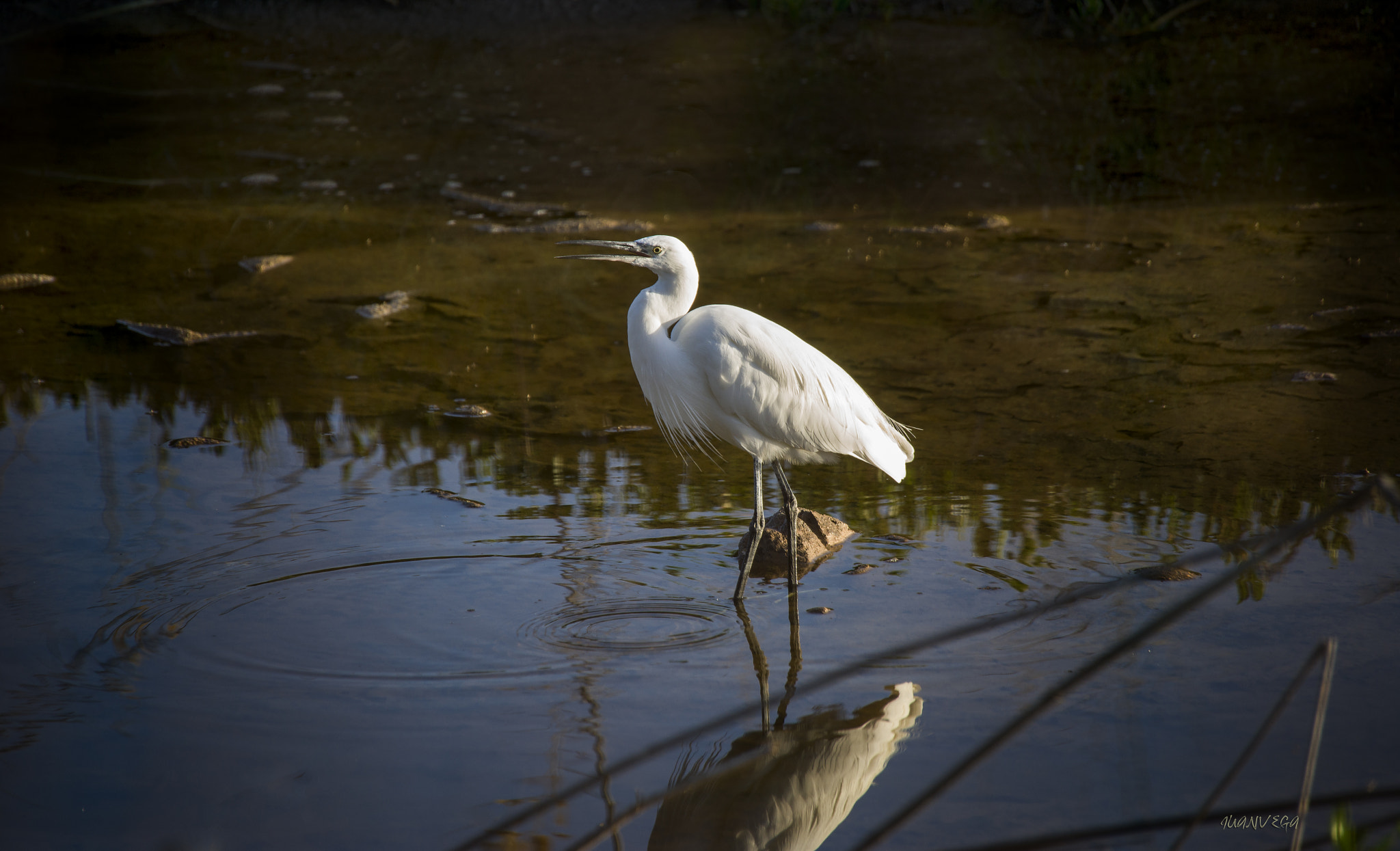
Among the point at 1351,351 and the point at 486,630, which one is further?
the point at 1351,351

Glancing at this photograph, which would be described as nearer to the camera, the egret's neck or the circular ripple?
the circular ripple

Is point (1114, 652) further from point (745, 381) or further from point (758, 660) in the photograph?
point (745, 381)

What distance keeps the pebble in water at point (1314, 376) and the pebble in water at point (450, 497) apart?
3.49 metres

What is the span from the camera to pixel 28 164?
28.0 ft

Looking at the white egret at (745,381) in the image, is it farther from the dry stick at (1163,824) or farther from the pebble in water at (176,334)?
the pebble in water at (176,334)

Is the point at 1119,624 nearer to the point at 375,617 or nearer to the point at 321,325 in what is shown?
the point at 375,617

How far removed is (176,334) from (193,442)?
1424mm

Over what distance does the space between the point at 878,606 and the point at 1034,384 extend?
2.16 metres

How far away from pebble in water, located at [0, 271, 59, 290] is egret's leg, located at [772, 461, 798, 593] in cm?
484

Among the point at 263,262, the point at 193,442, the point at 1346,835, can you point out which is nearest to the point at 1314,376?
the point at 1346,835

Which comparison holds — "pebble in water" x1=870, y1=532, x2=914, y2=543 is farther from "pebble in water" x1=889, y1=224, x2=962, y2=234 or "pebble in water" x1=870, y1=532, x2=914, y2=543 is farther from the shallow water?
"pebble in water" x1=889, y1=224, x2=962, y2=234

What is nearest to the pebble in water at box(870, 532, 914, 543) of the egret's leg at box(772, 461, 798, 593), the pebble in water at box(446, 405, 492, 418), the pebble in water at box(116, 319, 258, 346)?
the egret's leg at box(772, 461, 798, 593)

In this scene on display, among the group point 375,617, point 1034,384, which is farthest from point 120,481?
point 1034,384

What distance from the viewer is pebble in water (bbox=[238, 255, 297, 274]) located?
6535mm
